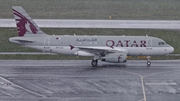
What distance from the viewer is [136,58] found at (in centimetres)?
5369

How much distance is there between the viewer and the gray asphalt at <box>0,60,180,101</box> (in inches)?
1396

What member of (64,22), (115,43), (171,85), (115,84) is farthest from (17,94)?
(64,22)

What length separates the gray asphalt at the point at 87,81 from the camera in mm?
35469

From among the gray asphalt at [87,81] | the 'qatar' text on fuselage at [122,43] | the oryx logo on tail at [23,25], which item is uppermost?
the oryx logo on tail at [23,25]

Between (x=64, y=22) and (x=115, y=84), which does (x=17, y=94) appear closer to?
(x=115, y=84)

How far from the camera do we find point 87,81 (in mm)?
40750

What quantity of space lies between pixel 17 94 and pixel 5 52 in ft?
72.2

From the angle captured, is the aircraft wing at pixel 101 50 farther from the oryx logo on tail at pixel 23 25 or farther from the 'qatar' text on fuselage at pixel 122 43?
the oryx logo on tail at pixel 23 25
